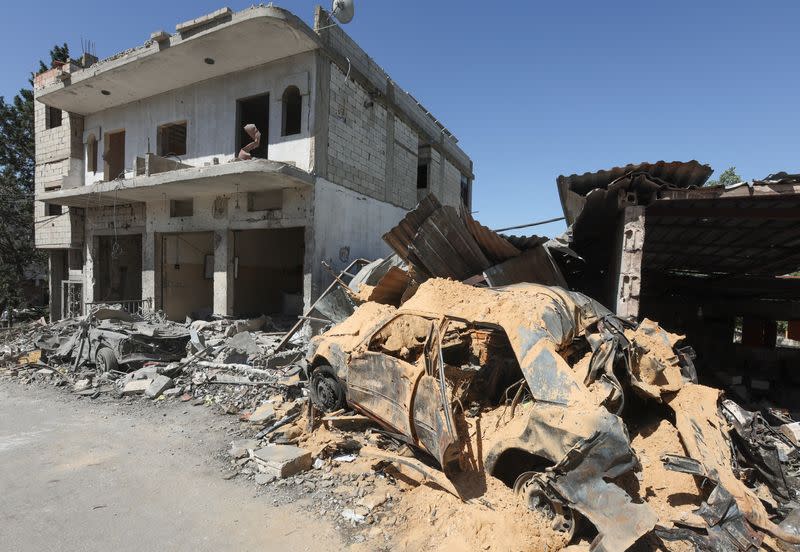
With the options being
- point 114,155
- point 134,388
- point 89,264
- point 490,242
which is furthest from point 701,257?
point 89,264

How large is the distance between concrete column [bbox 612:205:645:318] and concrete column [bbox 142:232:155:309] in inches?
536

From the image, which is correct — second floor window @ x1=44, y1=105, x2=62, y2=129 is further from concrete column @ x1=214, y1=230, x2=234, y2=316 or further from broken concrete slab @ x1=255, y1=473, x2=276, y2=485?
broken concrete slab @ x1=255, y1=473, x2=276, y2=485

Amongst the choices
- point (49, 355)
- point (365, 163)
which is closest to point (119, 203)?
point (49, 355)

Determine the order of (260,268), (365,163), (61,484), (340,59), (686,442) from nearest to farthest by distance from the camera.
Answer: (686,442), (61,484), (340,59), (365,163), (260,268)

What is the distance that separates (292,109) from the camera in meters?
13.3

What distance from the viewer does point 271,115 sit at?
11172 mm

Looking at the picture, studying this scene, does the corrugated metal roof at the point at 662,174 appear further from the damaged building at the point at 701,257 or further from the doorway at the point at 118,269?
the doorway at the point at 118,269

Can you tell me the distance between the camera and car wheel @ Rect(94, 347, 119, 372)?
332 inches

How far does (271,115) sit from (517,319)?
9.99m

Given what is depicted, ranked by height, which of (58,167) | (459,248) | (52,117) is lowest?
(459,248)

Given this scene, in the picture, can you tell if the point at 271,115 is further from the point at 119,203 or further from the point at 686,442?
the point at 686,442

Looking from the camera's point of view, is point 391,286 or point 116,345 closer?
point 391,286

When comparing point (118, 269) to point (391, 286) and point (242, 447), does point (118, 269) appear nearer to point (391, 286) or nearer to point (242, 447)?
point (391, 286)

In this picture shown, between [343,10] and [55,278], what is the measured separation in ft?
54.6
